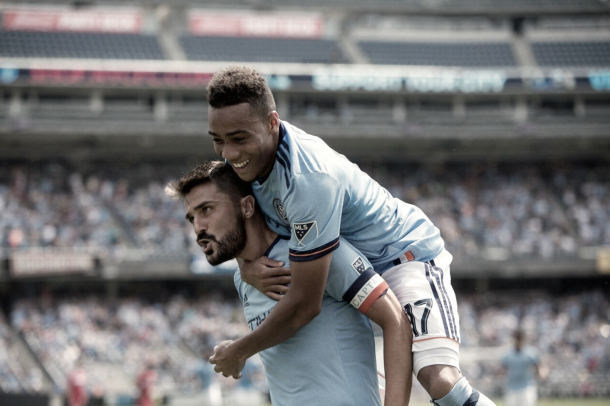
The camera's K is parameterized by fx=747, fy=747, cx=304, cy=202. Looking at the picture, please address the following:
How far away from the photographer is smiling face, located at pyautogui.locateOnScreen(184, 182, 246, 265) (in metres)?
3.94

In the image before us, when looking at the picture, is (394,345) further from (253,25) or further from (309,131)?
(253,25)

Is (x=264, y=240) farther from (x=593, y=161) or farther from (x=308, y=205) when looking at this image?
(x=593, y=161)

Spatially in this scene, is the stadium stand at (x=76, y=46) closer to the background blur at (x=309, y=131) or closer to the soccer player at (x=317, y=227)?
the background blur at (x=309, y=131)

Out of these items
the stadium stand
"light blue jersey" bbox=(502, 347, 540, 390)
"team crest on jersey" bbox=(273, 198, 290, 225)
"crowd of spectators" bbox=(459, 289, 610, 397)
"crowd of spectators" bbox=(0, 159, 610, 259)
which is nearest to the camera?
"team crest on jersey" bbox=(273, 198, 290, 225)

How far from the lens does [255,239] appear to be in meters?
4.20

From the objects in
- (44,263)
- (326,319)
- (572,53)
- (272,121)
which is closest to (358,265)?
(326,319)

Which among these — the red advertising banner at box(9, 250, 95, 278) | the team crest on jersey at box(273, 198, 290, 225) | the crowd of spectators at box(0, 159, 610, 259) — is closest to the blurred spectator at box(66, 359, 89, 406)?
the red advertising banner at box(9, 250, 95, 278)

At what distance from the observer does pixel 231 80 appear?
143 inches

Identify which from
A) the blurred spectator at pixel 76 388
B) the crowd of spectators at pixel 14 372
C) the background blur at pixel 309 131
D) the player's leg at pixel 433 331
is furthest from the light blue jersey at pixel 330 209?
the background blur at pixel 309 131

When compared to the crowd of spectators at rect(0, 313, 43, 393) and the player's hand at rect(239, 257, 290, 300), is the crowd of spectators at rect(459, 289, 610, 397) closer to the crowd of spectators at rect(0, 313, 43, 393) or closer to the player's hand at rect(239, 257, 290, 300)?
the crowd of spectators at rect(0, 313, 43, 393)

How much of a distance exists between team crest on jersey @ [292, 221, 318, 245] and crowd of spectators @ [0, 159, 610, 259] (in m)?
23.3

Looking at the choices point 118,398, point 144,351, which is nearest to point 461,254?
point 144,351

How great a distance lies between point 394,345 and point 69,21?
108ft

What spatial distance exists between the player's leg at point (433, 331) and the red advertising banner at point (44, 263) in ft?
65.6
